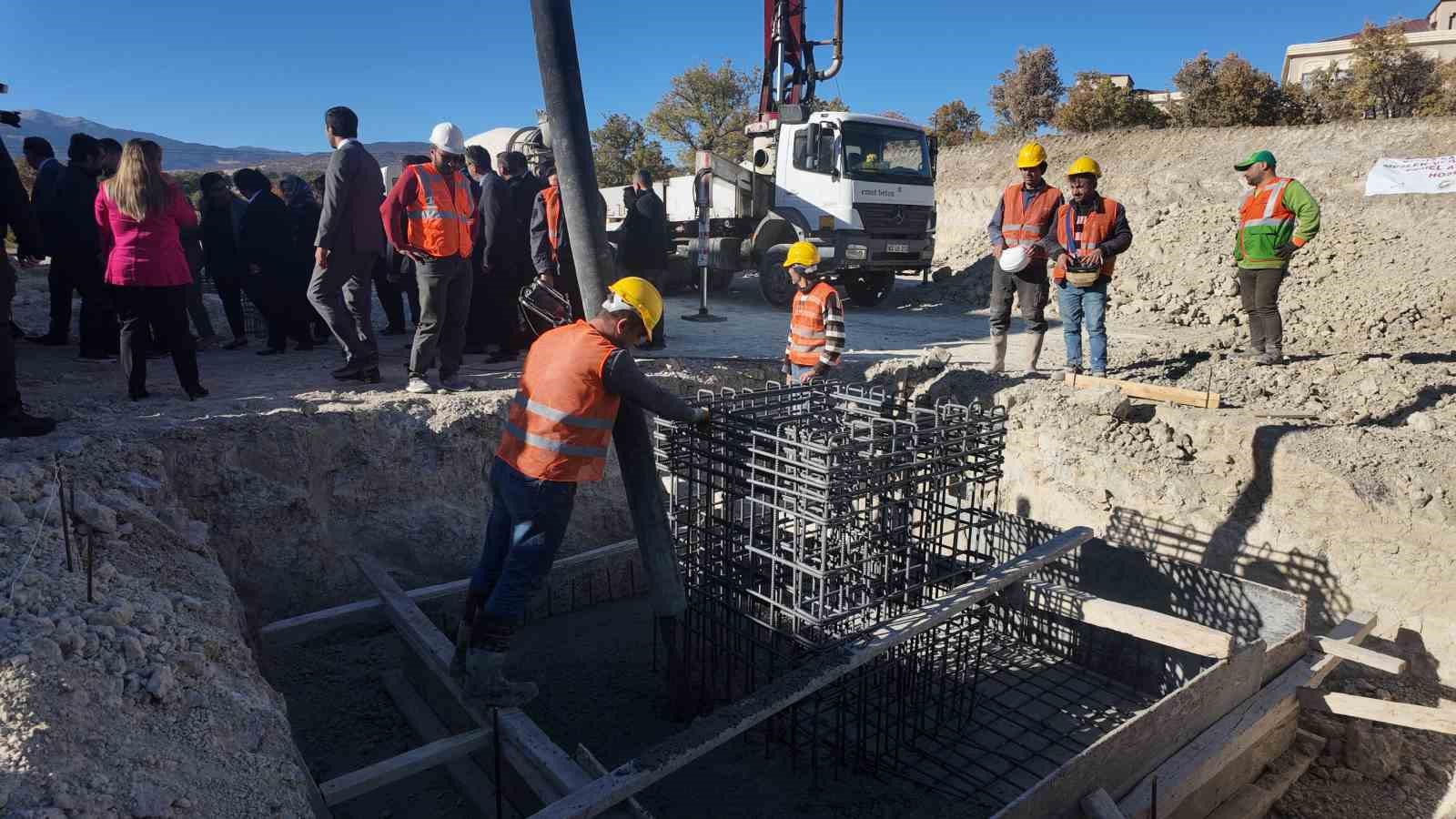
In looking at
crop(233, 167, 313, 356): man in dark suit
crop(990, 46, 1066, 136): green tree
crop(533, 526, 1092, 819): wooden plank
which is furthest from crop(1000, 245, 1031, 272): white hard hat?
crop(990, 46, 1066, 136): green tree

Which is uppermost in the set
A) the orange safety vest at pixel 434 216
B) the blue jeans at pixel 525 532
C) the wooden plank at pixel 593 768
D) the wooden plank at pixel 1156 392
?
the orange safety vest at pixel 434 216

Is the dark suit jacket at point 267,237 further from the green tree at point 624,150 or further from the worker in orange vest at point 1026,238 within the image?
the green tree at point 624,150

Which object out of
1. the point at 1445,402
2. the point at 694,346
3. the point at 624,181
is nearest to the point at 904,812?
the point at 1445,402

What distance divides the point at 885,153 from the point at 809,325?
7.91m

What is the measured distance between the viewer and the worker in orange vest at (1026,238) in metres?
6.58

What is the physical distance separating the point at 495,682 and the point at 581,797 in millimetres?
1049

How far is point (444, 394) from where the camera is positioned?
5.77m

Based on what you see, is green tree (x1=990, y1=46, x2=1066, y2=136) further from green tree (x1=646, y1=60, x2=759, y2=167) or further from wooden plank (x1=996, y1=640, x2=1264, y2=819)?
wooden plank (x1=996, y1=640, x2=1264, y2=819)

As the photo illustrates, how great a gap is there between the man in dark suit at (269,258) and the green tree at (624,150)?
2513 centimetres

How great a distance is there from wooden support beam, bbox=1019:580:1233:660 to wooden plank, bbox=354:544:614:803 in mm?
2613

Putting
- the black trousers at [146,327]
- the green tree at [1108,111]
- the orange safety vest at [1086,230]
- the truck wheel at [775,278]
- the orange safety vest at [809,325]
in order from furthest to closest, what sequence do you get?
the green tree at [1108,111]
the truck wheel at [775,278]
the orange safety vest at [1086,230]
the orange safety vest at [809,325]
the black trousers at [146,327]

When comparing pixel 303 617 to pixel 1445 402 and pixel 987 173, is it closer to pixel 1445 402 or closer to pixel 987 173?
pixel 1445 402

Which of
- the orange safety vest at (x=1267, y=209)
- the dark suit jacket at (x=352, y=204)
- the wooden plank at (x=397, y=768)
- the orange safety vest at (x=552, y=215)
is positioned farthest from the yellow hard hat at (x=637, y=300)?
the orange safety vest at (x=1267, y=209)

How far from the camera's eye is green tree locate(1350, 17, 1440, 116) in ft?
56.0
